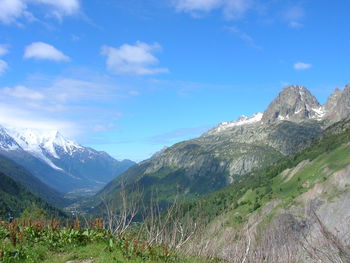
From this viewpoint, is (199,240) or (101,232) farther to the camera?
(199,240)

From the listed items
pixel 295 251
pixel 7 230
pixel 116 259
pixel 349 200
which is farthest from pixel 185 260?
pixel 349 200

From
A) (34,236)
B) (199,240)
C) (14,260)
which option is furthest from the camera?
(199,240)

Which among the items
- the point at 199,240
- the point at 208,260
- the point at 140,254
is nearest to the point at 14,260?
the point at 140,254

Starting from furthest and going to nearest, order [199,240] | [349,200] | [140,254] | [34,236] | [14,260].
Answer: [349,200], [199,240], [34,236], [140,254], [14,260]

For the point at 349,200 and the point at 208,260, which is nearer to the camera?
the point at 208,260

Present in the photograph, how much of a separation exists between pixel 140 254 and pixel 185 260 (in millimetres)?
2908

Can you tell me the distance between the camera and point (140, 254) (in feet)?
67.3

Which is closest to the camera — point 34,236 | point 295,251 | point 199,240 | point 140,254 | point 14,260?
point 14,260

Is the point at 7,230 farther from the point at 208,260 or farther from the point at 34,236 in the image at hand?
the point at 208,260

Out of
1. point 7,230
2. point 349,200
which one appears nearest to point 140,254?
point 7,230

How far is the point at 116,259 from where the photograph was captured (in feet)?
62.1

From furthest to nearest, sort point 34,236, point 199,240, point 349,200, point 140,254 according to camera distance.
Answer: point 349,200 < point 199,240 < point 34,236 < point 140,254

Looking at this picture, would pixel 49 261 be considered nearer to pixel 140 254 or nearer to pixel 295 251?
pixel 140 254

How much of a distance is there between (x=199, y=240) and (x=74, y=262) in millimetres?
12692
